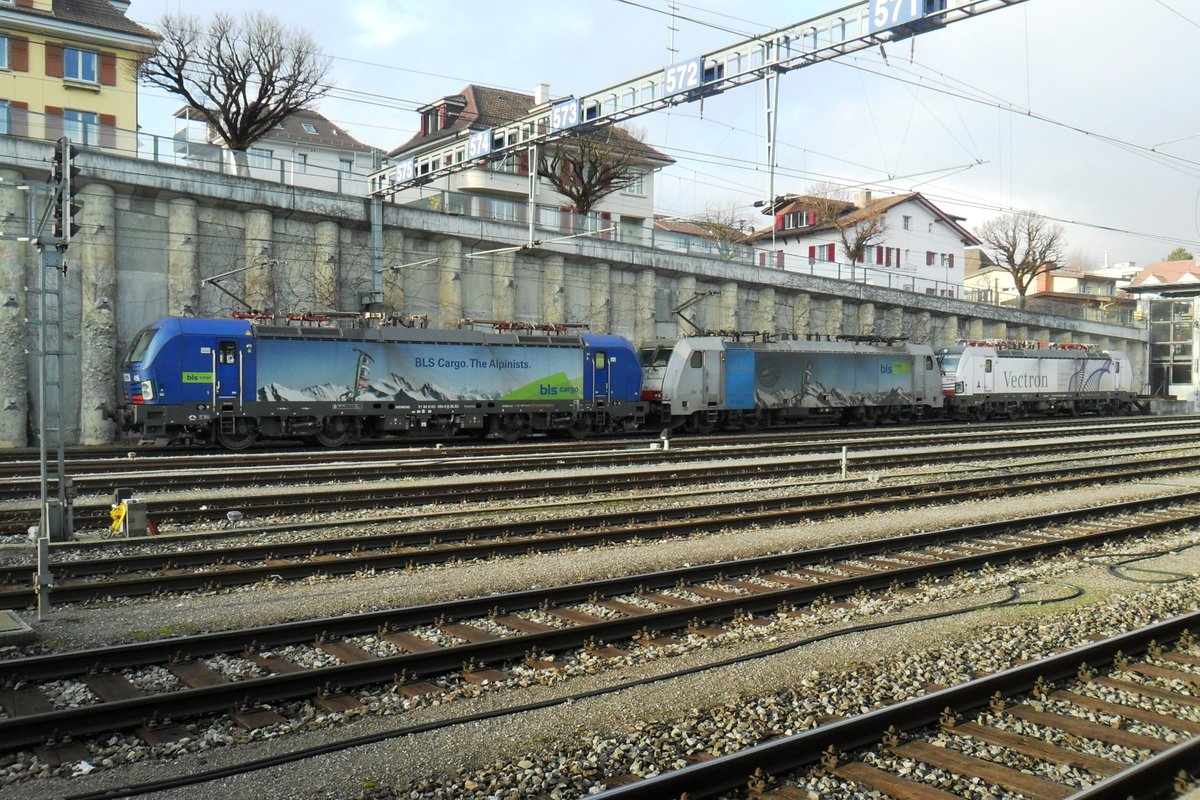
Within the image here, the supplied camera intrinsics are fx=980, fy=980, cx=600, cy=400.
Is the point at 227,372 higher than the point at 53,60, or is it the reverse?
the point at 53,60

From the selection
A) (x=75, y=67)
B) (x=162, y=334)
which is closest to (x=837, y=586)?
(x=162, y=334)

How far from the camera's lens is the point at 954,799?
5.36 metres

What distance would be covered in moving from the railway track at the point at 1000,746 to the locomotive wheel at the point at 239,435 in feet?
69.1

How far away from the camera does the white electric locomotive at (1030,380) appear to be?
41531 mm

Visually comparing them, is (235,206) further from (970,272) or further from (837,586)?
(970,272)

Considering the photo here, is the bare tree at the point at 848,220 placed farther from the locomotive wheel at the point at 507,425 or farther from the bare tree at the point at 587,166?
the locomotive wheel at the point at 507,425

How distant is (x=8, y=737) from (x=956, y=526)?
A: 39.2 ft

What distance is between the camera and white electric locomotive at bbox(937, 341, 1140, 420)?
4153cm

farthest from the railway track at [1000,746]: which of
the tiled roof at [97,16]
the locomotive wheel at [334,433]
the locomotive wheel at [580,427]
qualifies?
the tiled roof at [97,16]

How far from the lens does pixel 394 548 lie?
1225cm

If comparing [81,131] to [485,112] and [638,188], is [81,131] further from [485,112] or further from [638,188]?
[638,188]

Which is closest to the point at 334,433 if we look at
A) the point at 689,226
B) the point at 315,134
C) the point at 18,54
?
the point at 18,54

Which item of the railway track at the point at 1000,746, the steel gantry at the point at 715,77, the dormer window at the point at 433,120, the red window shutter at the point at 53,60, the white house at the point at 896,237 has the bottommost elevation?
the railway track at the point at 1000,746

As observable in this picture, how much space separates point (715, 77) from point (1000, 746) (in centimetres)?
1353
